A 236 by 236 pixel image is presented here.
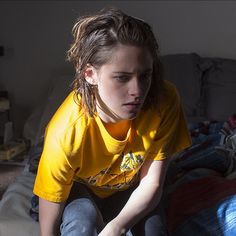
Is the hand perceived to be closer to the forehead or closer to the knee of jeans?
the knee of jeans

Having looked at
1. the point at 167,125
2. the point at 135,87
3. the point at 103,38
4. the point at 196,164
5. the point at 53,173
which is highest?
the point at 103,38

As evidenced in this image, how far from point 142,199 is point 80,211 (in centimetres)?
17

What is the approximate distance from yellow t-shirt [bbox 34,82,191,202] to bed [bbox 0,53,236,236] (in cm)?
16

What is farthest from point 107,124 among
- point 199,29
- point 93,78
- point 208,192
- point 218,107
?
point 199,29

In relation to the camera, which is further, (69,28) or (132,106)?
(69,28)

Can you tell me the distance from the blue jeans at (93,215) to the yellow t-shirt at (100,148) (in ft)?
0.09

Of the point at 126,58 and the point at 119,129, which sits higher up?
the point at 126,58

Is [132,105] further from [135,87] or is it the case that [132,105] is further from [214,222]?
[214,222]

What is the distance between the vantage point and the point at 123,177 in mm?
1072

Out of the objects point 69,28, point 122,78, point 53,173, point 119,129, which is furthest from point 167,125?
point 69,28

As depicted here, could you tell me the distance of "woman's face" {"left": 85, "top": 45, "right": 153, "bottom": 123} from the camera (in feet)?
2.84

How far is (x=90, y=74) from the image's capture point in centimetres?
94

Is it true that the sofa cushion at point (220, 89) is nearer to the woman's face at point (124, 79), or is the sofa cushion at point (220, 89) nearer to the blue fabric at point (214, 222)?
the blue fabric at point (214, 222)

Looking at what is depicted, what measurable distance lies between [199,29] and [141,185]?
157 cm
